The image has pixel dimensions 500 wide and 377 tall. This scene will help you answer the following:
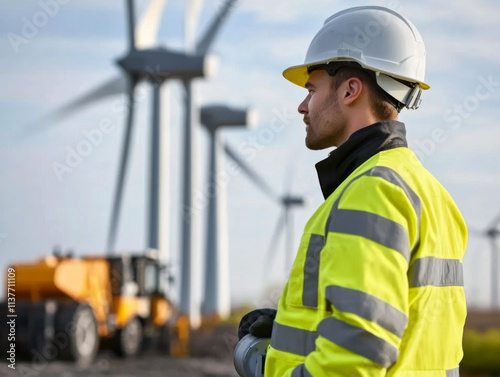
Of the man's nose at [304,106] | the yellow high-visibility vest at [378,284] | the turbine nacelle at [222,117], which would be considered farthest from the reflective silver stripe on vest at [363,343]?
the turbine nacelle at [222,117]

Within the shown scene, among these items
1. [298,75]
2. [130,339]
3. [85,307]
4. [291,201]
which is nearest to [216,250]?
[291,201]

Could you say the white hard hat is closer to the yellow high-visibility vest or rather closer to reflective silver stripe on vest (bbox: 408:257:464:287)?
the yellow high-visibility vest

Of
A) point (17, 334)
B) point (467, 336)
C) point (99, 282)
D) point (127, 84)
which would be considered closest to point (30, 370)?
point (17, 334)

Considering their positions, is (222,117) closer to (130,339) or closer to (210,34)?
(210,34)

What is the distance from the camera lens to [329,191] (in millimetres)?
2605

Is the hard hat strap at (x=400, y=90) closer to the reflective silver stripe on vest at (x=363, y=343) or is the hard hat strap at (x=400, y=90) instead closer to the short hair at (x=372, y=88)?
the short hair at (x=372, y=88)

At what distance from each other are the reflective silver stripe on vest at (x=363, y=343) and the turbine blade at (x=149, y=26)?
25779mm

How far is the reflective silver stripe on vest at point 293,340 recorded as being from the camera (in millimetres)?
2293

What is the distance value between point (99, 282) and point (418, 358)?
16830 mm

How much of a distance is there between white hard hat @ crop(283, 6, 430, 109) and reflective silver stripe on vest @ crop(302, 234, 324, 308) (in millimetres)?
571

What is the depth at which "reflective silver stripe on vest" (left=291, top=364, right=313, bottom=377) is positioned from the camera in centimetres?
215

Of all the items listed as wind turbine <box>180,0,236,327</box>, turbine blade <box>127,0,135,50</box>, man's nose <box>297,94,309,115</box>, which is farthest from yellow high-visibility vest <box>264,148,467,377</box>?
wind turbine <box>180,0,236,327</box>

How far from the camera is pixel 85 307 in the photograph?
56.6ft

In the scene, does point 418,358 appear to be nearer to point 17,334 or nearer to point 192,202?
point 17,334
